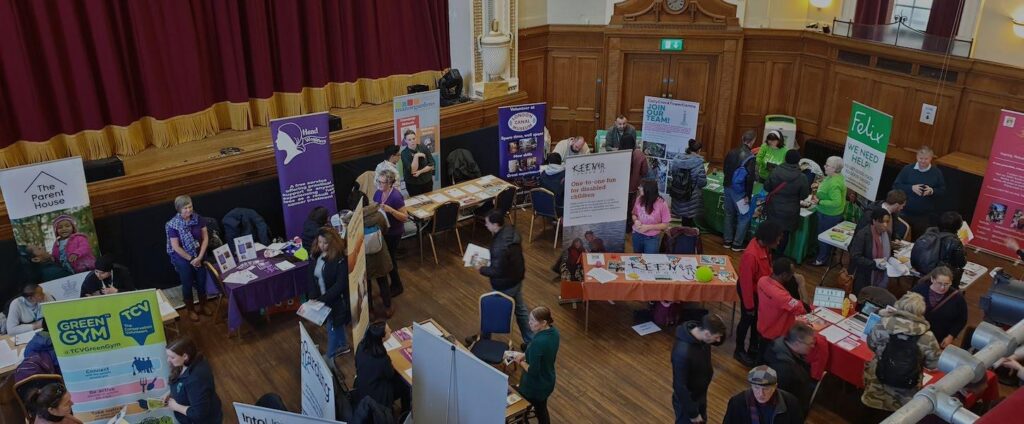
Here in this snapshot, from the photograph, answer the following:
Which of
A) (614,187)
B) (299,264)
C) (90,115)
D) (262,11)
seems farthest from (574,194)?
(90,115)

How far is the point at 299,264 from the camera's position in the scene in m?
7.34

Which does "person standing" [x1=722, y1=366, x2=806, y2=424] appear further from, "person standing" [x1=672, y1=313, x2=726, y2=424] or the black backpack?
the black backpack

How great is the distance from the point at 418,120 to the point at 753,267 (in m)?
4.71

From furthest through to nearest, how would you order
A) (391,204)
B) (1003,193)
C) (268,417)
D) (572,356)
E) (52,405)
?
(1003,193) < (391,204) < (572,356) < (52,405) < (268,417)

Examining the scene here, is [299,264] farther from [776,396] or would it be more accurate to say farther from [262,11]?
[776,396]

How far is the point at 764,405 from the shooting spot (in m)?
4.35

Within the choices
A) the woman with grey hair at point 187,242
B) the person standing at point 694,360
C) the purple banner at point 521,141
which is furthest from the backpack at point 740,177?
the woman with grey hair at point 187,242

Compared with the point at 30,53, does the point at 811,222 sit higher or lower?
lower

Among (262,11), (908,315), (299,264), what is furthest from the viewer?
(262,11)

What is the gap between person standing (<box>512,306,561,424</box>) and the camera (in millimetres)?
4965

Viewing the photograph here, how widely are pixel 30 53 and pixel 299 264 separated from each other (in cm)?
382

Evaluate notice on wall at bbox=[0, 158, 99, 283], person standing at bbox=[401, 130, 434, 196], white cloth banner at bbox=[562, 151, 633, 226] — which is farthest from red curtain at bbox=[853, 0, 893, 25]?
notice on wall at bbox=[0, 158, 99, 283]

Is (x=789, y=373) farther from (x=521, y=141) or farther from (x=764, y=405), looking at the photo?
(x=521, y=141)

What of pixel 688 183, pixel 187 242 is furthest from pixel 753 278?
pixel 187 242
